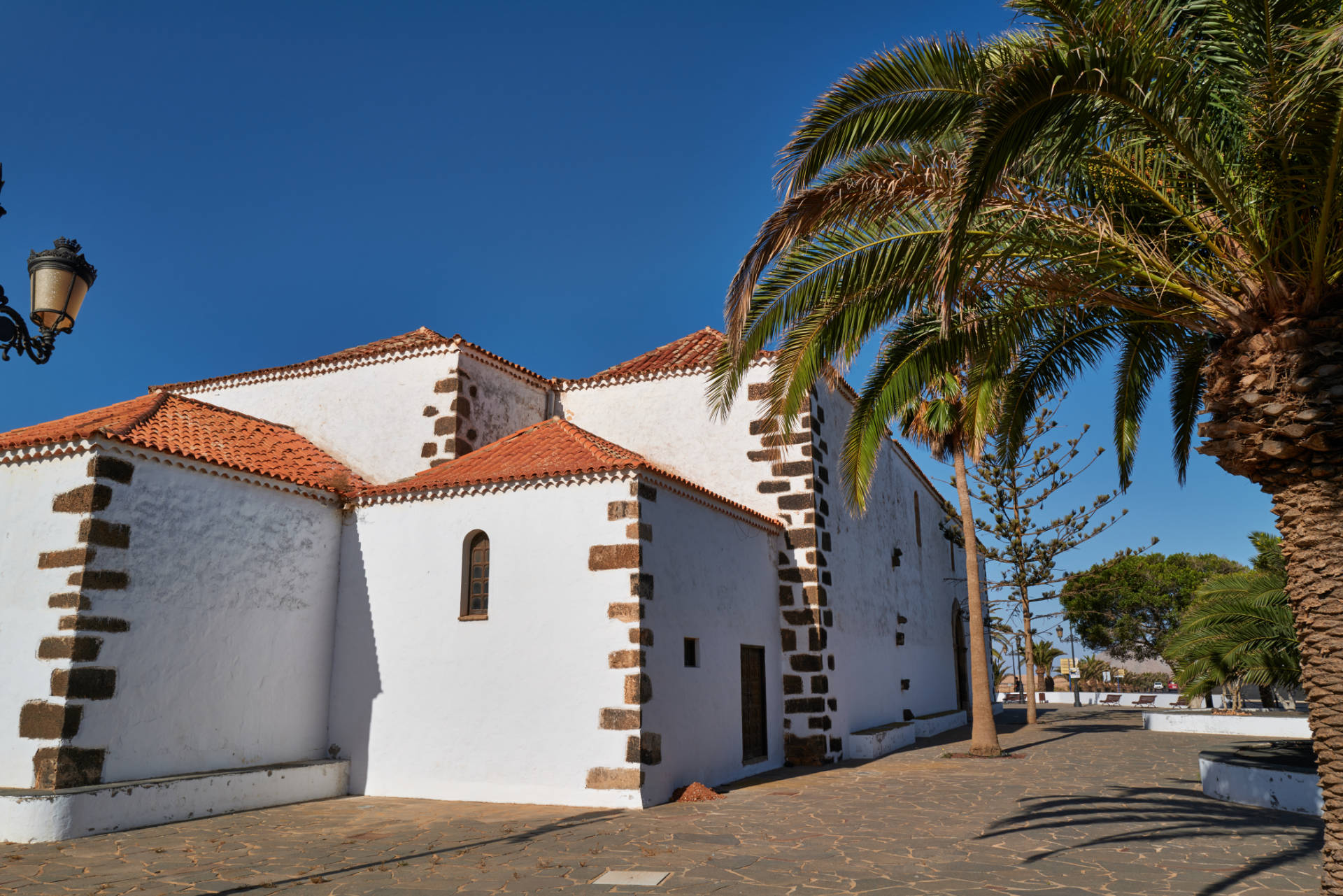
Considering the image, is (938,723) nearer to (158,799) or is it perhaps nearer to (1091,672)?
(158,799)

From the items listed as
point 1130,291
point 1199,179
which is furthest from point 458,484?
point 1199,179

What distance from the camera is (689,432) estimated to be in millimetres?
15445

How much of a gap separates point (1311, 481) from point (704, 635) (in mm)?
7976

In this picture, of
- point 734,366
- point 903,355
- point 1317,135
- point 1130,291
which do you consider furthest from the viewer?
point 903,355

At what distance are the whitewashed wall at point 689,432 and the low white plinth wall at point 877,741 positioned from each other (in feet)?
13.8

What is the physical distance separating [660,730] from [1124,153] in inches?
304

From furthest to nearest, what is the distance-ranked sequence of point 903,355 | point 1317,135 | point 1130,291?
1. point 903,355
2. point 1130,291
3. point 1317,135

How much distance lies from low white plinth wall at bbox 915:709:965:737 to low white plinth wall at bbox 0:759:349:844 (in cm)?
1289

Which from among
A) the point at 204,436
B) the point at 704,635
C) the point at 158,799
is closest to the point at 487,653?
the point at 704,635

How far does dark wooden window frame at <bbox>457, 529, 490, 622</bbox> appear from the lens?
1151 cm

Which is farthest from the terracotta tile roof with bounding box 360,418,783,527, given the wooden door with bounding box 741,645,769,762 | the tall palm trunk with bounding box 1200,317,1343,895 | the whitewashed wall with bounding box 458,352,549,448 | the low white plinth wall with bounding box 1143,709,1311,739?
the low white plinth wall with bounding box 1143,709,1311,739

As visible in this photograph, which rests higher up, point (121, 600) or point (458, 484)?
point (458, 484)

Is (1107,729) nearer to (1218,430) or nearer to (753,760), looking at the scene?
(753,760)

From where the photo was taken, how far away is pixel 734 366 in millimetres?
8422
